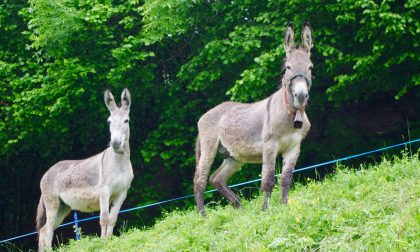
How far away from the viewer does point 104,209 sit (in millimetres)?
9312

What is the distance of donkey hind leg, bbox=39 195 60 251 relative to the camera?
10311 millimetres

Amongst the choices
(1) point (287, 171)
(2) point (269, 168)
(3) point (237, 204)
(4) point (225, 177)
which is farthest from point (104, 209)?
(1) point (287, 171)

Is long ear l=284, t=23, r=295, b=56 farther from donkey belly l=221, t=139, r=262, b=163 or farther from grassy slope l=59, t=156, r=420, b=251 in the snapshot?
grassy slope l=59, t=156, r=420, b=251

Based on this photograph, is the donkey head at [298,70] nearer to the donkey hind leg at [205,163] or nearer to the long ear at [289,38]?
the long ear at [289,38]

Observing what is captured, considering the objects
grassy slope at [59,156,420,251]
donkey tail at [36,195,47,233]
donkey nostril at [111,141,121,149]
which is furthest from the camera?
donkey tail at [36,195,47,233]

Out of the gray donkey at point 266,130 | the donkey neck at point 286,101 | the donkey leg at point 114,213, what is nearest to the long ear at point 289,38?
the gray donkey at point 266,130

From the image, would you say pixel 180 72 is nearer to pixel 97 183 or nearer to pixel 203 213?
pixel 97 183

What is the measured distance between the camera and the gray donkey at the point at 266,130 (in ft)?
25.1

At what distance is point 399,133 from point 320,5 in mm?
3780

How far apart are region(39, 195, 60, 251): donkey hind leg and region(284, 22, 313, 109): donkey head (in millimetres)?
5137

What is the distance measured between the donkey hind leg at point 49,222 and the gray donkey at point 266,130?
2.93 metres

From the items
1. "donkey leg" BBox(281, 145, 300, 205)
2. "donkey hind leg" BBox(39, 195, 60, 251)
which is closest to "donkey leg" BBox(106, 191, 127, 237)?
"donkey hind leg" BBox(39, 195, 60, 251)

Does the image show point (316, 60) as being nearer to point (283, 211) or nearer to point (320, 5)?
point (320, 5)

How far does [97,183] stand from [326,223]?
16.6 feet
